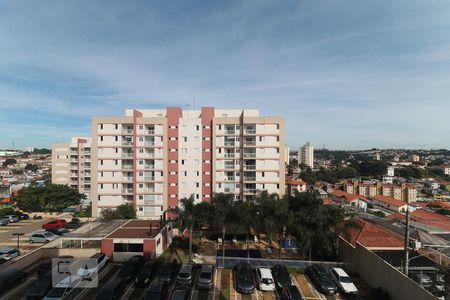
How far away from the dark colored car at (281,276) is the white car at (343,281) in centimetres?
389

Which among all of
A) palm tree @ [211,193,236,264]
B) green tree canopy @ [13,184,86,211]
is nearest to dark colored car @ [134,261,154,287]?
palm tree @ [211,193,236,264]

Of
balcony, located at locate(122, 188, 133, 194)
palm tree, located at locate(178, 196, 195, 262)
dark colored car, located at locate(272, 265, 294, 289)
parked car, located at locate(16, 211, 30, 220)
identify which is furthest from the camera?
parked car, located at locate(16, 211, 30, 220)

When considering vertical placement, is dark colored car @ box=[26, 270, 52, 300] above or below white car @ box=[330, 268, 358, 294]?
above

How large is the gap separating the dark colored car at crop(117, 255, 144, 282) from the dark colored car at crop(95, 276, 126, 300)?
0.81 m

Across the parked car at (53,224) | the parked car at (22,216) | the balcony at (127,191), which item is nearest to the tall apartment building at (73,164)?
the parked car at (22,216)

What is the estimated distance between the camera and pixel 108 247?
1107 inches

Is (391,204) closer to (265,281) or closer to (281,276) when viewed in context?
(281,276)

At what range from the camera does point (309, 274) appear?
2477cm

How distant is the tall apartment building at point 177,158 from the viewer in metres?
48.2

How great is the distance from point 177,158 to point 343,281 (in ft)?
115

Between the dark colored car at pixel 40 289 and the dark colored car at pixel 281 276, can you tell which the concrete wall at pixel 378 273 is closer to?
the dark colored car at pixel 281 276

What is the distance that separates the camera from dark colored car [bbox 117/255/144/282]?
22959 mm

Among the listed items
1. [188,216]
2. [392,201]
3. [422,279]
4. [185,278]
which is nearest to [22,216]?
[188,216]

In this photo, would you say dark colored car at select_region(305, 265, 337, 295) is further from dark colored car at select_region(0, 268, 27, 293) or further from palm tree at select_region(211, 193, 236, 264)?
dark colored car at select_region(0, 268, 27, 293)
